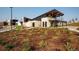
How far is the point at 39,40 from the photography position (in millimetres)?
2451

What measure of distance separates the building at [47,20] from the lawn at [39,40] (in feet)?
0.23

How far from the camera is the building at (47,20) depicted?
8.15 feet

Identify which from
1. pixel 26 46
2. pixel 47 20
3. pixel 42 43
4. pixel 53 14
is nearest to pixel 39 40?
pixel 42 43

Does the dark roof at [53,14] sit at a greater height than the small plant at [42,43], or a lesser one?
greater

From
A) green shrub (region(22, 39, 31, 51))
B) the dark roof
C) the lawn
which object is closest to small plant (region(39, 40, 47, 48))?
the lawn

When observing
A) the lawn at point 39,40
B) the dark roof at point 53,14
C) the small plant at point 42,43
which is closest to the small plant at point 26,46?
the lawn at point 39,40

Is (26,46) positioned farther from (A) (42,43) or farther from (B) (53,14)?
(B) (53,14)

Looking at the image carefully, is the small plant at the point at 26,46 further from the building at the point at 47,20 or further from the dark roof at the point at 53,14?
the dark roof at the point at 53,14

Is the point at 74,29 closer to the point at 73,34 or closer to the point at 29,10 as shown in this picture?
the point at 73,34

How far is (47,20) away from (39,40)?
11.7 inches

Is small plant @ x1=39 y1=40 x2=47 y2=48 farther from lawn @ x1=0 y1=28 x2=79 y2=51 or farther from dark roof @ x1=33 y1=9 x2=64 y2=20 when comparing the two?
dark roof @ x1=33 y1=9 x2=64 y2=20
